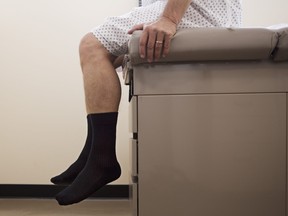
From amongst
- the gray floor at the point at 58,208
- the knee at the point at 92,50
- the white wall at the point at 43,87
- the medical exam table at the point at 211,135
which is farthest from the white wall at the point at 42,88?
the medical exam table at the point at 211,135

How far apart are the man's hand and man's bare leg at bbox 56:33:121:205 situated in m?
0.17

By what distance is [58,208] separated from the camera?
1750 mm

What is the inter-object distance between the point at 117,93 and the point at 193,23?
307 millimetres

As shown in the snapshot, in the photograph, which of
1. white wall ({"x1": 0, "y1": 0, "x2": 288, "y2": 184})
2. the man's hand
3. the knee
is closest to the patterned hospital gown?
the knee

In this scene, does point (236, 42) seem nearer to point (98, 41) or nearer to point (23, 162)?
point (98, 41)

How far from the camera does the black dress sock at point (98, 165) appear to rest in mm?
831

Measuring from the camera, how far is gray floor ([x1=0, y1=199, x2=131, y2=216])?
1650 millimetres

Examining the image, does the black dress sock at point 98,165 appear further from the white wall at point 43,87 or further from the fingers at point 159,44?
the white wall at point 43,87

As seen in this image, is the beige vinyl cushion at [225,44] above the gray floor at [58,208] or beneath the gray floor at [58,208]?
above

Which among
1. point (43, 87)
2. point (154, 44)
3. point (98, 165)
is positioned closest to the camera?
point (154, 44)

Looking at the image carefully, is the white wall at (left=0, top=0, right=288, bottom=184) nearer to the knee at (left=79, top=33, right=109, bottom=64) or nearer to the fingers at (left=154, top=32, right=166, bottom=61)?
the knee at (left=79, top=33, right=109, bottom=64)

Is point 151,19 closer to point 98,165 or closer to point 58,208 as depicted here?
point 98,165

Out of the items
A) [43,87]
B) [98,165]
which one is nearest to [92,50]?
[98,165]

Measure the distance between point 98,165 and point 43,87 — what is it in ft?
4.11
